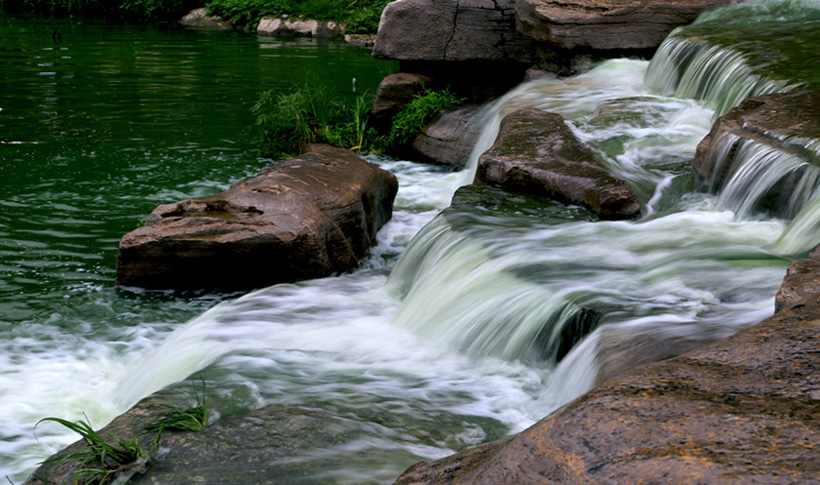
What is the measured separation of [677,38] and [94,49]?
13.1 metres

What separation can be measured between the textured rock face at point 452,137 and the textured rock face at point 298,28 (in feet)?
41.5

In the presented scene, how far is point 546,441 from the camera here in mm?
1970

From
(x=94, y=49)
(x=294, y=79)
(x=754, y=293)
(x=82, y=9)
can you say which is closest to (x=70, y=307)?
(x=754, y=293)

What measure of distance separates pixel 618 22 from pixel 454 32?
1870 millimetres

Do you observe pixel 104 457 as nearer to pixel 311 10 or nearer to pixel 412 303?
pixel 412 303

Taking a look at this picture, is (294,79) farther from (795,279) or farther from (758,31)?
(795,279)

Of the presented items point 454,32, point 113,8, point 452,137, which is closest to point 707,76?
point 452,137

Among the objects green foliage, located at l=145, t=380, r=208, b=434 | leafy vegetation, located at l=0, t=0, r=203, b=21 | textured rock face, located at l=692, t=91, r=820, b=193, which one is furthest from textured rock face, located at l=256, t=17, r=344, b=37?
green foliage, located at l=145, t=380, r=208, b=434

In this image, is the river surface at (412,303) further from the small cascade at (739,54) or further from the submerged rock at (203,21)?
the submerged rock at (203,21)

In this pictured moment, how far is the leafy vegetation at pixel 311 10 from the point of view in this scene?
2148 cm

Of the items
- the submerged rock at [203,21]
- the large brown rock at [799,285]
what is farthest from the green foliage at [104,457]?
the submerged rock at [203,21]

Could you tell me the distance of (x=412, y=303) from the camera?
499 centimetres

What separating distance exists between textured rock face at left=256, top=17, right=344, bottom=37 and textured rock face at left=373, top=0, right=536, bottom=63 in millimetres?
12044

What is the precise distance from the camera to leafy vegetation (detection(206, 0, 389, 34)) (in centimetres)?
2148
